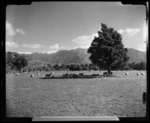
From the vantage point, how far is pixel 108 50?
2481 cm

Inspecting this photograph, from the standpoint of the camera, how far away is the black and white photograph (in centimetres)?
925

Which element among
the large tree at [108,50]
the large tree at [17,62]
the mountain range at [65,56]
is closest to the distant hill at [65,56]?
the mountain range at [65,56]

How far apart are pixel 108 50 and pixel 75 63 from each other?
74626 mm

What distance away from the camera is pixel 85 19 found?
95.1m

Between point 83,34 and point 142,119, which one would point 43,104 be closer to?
point 142,119

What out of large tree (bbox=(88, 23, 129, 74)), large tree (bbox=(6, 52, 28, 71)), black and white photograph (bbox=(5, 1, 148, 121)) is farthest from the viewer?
large tree (bbox=(6, 52, 28, 71))

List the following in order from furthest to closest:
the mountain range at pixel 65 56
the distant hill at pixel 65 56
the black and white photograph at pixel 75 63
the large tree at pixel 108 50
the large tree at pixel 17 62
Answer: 1. the distant hill at pixel 65 56
2. the mountain range at pixel 65 56
3. the large tree at pixel 17 62
4. the large tree at pixel 108 50
5. the black and white photograph at pixel 75 63

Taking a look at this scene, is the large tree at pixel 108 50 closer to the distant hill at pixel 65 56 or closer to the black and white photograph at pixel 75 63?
the black and white photograph at pixel 75 63

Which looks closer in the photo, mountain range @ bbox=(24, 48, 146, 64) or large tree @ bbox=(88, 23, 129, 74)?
large tree @ bbox=(88, 23, 129, 74)

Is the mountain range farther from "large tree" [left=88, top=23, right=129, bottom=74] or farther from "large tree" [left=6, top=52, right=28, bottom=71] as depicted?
"large tree" [left=88, top=23, right=129, bottom=74]

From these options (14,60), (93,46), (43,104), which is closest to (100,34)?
(93,46)

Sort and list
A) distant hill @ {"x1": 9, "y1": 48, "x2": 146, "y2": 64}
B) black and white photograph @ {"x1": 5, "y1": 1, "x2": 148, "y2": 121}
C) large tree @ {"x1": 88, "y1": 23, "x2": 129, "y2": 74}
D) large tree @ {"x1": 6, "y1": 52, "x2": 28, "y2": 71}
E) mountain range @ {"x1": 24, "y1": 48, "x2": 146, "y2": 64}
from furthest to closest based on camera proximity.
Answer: distant hill @ {"x1": 9, "y1": 48, "x2": 146, "y2": 64} → mountain range @ {"x1": 24, "y1": 48, "x2": 146, "y2": 64} → large tree @ {"x1": 6, "y1": 52, "x2": 28, "y2": 71} → large tree @ {"x1": 88, "y1": 23, "x2": 129, "y2": 74} → black and white photograph @ {"x1": 5, "y1": 1, "x2": 148, "y2": 121}

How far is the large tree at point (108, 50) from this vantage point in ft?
82.3

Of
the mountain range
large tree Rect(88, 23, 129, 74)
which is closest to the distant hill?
the mountain range
